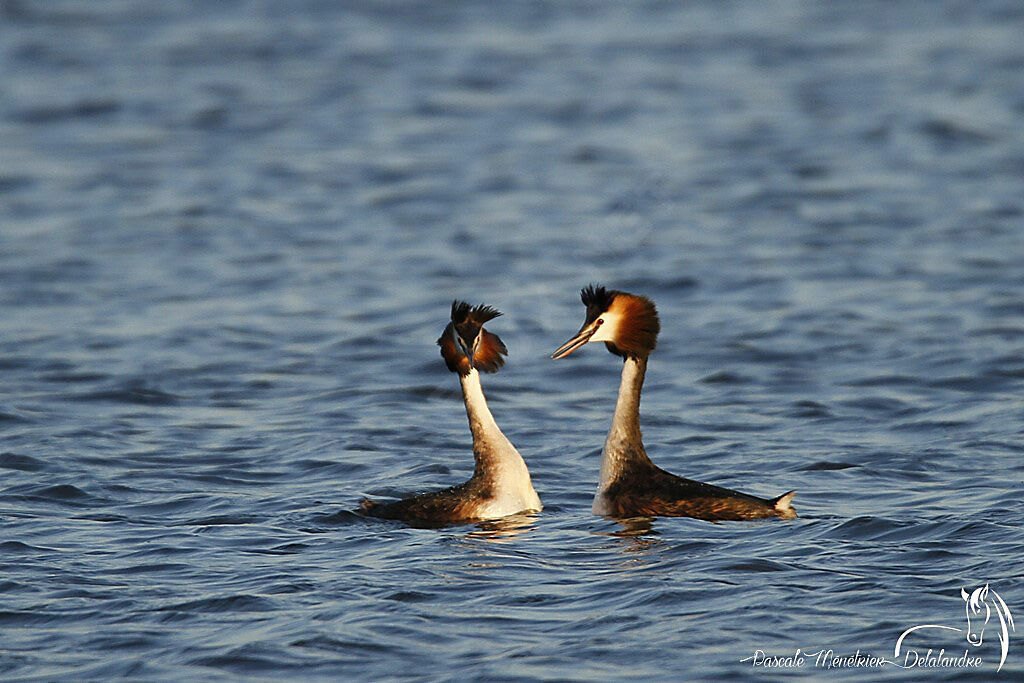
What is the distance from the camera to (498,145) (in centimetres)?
2441

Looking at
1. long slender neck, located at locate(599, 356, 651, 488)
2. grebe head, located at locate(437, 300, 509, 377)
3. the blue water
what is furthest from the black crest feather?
the blue water

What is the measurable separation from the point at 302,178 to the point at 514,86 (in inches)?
233

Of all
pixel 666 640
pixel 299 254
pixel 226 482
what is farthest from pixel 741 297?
pixel 666 640

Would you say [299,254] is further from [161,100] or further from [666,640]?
[666,640]

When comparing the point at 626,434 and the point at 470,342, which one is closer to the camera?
the point at 470,342

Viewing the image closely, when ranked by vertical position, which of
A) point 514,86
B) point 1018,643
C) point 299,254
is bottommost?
point 1018,643

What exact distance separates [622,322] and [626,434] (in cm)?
70

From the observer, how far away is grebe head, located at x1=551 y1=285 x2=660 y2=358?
35.3 feet

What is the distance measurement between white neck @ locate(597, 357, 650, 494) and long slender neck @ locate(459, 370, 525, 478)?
0.54 meters

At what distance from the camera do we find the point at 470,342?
10.5m

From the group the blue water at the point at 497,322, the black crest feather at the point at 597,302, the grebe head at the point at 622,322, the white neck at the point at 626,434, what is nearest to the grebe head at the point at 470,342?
the grebe head at the point at 622,322

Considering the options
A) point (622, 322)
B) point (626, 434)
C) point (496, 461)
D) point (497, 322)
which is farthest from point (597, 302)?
point (497, 322)

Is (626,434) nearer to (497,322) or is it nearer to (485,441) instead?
(485,441)

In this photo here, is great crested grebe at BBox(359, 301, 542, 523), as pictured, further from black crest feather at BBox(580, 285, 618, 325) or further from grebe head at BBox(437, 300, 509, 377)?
black crest feather at BBox(580, 285, 618, 325)
